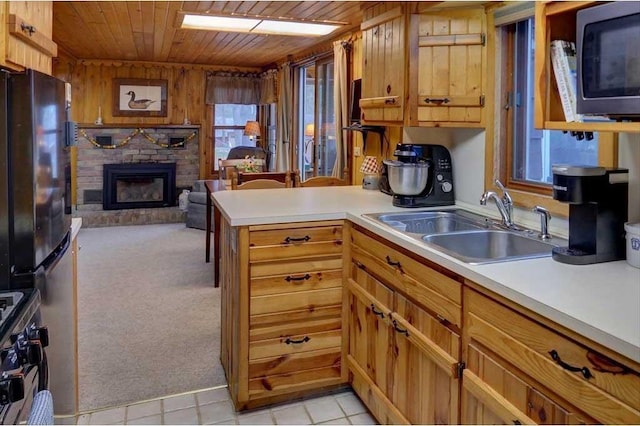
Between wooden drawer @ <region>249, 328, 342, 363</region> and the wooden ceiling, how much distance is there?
95.6 inches

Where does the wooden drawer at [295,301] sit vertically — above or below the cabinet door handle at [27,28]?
below

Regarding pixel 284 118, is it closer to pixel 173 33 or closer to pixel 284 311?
pixel 173 33

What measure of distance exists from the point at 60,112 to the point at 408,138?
2.08 meters

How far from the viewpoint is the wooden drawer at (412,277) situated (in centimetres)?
174

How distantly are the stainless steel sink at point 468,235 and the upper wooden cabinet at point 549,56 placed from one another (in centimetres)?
46

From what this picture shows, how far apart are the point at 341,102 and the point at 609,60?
3572mm

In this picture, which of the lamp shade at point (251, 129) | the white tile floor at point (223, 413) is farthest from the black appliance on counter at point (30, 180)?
the lamp shade at point (251, 129)

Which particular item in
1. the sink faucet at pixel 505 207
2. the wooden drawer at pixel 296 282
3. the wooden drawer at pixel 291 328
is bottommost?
the wooden drawer at pixel 291 328

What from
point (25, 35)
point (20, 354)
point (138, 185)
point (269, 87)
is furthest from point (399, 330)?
point (138, 185)

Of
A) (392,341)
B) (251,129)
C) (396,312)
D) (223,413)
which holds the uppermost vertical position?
(251,129)

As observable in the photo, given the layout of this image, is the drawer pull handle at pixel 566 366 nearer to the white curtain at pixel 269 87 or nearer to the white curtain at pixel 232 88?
the white curtain at pixel 269 87

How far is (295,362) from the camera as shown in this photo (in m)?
2.53

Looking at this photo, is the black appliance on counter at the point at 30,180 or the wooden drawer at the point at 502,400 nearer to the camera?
the wooden drawer at the point at 502,400

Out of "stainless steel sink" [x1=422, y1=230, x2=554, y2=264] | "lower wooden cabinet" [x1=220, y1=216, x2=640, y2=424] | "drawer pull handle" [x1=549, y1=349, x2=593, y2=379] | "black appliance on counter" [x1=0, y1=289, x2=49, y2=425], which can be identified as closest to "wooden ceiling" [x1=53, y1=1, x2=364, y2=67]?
"lower wooden cabinet" [x1=220, y1=216, x2=640, y2=424]
